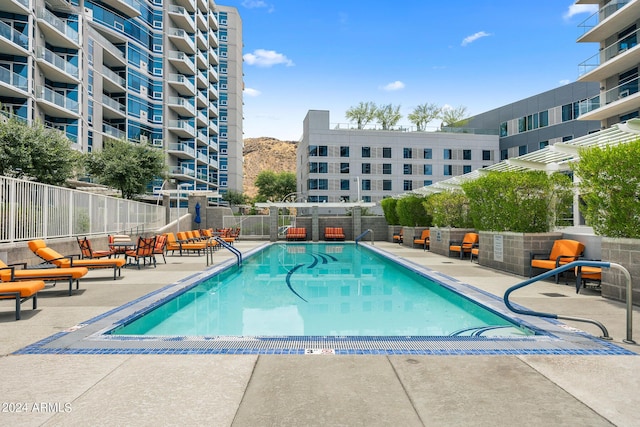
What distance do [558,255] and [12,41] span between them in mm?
31201

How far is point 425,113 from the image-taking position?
6412 cm

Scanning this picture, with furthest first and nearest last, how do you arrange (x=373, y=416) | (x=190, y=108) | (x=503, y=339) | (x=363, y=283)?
1. (x=190, y=108)
2. (x=363, y=283)
3. (x=503, y=339)
4. (x=373, y=416)

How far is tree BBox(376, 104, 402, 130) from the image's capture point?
61647 mm

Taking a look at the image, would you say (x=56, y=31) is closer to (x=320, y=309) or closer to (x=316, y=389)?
(x=320, y=309)

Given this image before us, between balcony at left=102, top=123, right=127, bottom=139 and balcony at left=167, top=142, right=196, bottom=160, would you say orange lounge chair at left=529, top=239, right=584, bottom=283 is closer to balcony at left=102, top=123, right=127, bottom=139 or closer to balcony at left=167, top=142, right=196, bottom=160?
balcony at left=102, top=123, right=127, bottom=139

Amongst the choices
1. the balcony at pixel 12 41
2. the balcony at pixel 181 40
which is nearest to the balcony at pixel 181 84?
the balcony at pixel 181 40

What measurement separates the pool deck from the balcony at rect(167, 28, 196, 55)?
47264mm

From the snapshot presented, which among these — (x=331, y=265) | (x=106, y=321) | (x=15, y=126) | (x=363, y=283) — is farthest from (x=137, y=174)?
(x=106, y=321)

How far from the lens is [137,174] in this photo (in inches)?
1052

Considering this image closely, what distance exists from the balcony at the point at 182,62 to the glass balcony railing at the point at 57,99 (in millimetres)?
17451

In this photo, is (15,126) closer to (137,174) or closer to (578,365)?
(137,174)

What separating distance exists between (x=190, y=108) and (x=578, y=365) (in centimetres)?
4920

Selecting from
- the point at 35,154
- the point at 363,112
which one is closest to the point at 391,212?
the point at 35,154

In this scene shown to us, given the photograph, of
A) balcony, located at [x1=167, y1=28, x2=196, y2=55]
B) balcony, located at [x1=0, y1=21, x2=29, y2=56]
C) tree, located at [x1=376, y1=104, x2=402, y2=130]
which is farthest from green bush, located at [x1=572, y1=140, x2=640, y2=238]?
tree, located at [x1=376, y1=104, x2=402, y2=130]
